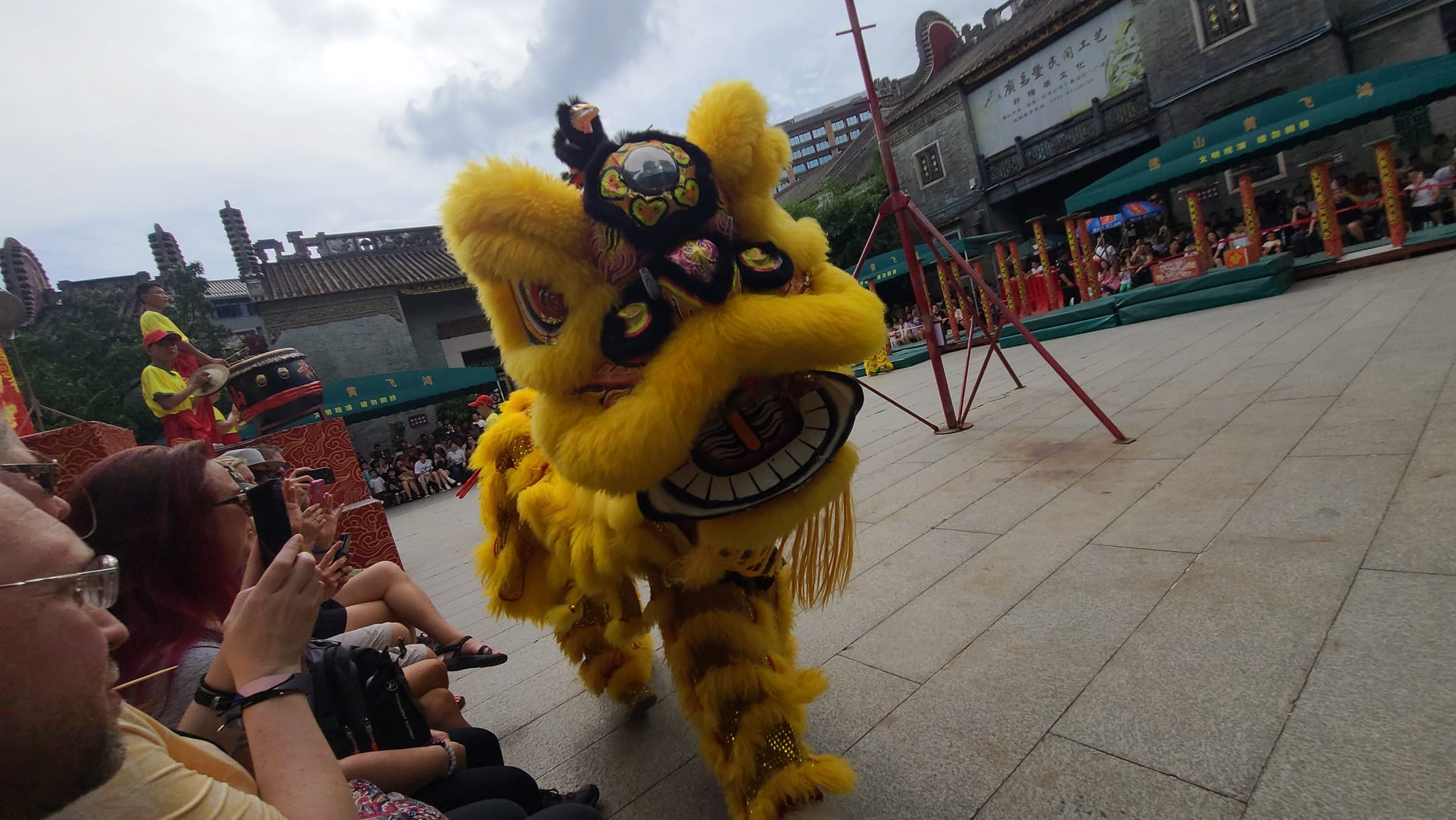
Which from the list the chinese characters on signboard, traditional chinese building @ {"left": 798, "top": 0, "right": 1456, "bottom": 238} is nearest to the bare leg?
traditional chinese building @ {"left": 798, "top": 0, "right": 1456, "bottom": 238}

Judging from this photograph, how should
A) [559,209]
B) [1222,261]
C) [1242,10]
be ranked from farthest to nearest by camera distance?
1. [1242,10]
2. [1222,261]
3. [559,209]

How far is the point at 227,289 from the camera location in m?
23.0

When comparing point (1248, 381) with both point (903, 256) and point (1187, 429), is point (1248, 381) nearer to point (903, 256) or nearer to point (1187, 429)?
point (1187, 429)

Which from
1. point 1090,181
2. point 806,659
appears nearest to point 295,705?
point 806,659

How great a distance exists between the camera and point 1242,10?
38.4ft

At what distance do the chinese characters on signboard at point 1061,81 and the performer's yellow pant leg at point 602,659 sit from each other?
16392mm

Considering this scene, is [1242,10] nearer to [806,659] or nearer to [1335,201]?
[1335,201]

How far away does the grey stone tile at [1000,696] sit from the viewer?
1.48 metres

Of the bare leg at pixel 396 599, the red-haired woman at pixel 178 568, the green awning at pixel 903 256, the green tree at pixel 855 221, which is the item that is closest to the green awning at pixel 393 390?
the green awning at pixel 903 256

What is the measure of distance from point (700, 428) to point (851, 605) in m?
1.52

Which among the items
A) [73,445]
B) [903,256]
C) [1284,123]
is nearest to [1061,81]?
[903,256]

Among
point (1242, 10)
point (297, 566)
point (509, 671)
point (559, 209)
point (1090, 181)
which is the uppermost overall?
point (1242, 10)

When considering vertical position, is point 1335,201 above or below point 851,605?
above

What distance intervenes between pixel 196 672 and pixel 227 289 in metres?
28.0
